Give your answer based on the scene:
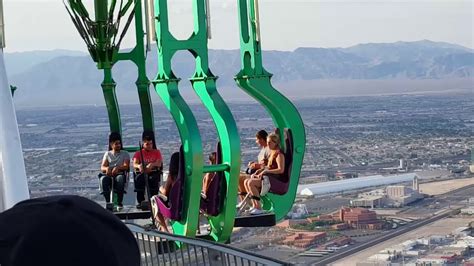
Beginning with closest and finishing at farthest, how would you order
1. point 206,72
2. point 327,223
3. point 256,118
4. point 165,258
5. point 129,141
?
point 165,258 → point 206,72 → point 129,141 → point 327,223 → point 256,118

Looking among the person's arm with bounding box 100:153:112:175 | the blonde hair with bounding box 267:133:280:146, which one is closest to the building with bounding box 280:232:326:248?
the blonde hair with bounding box 267:133:280:146

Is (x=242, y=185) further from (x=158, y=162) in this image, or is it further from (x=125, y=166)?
(x=125, y=166)

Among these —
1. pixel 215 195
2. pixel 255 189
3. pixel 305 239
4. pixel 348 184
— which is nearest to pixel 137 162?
pixel 215 195

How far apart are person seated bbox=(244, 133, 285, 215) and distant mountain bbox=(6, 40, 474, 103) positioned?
0.84 meters

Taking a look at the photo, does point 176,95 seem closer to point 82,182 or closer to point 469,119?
point 82,182

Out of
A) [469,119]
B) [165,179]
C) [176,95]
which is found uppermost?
[176,95]

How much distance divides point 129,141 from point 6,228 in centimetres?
1089

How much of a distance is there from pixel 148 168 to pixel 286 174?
1.24 meters

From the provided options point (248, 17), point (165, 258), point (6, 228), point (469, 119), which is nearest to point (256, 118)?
point (248, 17)

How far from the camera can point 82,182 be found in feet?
41.4

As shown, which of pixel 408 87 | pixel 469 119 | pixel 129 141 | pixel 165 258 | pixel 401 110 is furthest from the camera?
pixel 408 87

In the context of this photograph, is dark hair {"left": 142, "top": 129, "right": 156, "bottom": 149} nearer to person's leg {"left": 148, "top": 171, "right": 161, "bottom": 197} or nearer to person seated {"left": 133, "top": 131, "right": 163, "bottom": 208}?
person seated {"left": 133, "top": 131, "right": 163, "bottom": 208}

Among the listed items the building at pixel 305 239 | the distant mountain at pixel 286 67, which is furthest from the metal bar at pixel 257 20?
the building at pixel 305 239

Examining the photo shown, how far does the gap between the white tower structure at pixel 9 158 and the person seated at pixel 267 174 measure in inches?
186
